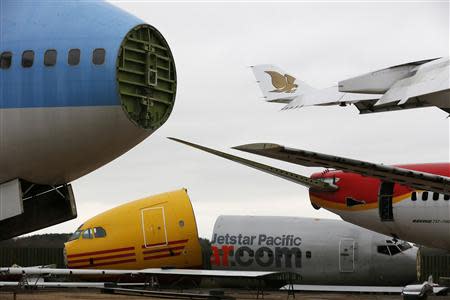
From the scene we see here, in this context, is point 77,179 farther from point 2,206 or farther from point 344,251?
point 344,251

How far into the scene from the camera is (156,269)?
105 feet

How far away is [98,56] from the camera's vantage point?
1435 cm

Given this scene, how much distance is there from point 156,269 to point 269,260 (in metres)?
4.50

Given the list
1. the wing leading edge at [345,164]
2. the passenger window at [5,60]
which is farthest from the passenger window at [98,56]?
the wing leading edge at [345,164]

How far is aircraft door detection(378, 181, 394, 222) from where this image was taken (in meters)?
29.4

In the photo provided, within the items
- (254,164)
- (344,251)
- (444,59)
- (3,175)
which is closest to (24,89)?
(3,175)

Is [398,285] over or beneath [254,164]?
beneath

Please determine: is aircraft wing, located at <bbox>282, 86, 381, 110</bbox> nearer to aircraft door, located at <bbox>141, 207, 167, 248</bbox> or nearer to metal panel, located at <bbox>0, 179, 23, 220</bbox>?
metal panel, located at <bbox>0, 179, 23, 220</bbox>

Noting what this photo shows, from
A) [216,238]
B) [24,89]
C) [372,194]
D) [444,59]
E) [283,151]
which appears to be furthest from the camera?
[216,238]

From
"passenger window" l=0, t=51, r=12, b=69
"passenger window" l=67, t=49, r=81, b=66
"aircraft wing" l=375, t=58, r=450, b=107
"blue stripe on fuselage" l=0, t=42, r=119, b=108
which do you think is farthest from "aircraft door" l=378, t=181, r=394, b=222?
"passenger window" l=0, t=51, r=12, b=69

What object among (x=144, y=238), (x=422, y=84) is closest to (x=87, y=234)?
(x=144, y=238)

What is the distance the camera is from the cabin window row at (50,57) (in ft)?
47.0

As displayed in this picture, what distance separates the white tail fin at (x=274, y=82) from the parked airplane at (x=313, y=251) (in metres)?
34.6

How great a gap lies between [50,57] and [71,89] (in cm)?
68
